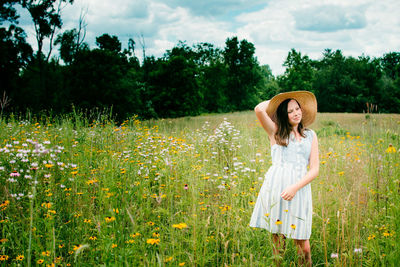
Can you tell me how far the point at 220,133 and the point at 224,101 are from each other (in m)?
30.9

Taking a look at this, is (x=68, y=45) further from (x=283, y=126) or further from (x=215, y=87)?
(x=283, y=126)

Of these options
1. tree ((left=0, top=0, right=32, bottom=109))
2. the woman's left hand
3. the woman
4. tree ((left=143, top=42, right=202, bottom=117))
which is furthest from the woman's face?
tree ((left=143, top=42, right=202, bottom=117))

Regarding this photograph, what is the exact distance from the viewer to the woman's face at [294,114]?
7.88 feet

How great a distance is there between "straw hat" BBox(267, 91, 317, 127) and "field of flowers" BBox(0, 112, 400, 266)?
75 cm

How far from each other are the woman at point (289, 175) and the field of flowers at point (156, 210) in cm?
15

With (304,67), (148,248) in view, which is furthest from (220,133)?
(304,67)

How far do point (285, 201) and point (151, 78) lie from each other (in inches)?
981

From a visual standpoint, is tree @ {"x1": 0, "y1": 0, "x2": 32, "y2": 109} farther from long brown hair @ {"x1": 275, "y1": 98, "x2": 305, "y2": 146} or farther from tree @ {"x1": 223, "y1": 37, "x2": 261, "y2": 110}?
tree @ {"x1": 223, "y1": 37, "x2": 261, "y2": 110}

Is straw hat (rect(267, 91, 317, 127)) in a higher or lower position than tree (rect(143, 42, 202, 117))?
lower

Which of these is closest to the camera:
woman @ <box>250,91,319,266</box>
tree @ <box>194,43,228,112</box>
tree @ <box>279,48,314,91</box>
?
woman @ <box>250,91,319,266</box>

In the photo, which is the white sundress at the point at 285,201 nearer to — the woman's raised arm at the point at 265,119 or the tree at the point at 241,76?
the woman's raised arm at the point at 265,119

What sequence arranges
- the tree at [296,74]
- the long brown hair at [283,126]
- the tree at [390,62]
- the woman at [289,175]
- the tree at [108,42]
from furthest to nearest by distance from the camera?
1. the tree at [390,62]
2. the tree at [296,74]
3. the tree at [108,42]
4. the long brown hair at [283,126]
5. the woman at [289,175]

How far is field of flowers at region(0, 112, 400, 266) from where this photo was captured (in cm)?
201

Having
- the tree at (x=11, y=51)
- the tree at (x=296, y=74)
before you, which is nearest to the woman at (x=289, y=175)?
the tree at (x=11, y=51)
